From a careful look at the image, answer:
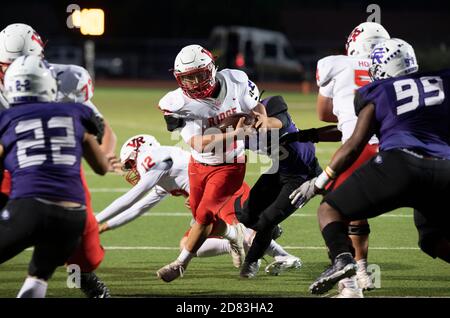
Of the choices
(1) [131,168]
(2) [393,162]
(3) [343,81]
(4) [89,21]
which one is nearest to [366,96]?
(2) [393,162]

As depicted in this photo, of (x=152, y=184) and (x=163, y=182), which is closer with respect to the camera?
(x=152, y=184)

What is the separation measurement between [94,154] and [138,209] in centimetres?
192

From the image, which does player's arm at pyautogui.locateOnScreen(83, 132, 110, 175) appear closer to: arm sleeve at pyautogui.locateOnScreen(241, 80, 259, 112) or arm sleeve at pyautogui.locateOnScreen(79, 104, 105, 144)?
arm sleeve at pyautogui.locateOnScreen(79, 104, 105, 144)

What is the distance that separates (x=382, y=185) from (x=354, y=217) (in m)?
0.27

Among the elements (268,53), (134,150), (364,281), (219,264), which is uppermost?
(134,150)

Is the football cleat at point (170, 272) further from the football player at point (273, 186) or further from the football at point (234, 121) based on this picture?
the football at point (234, 121)

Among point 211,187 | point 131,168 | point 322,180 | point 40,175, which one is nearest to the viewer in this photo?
point 40,175

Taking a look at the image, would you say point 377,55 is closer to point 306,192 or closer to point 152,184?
point 306,192

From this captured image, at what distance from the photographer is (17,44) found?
681 cm

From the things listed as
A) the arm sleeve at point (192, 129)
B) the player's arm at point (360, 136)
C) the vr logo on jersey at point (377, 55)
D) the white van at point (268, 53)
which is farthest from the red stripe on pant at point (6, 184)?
the white van at point (268, 53)

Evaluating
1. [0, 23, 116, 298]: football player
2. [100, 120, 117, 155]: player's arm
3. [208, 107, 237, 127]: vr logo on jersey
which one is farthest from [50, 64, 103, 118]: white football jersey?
[208, 107, 237, 127]: vr logo on jersey

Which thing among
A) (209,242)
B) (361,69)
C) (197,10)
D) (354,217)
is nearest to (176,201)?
(209,242)

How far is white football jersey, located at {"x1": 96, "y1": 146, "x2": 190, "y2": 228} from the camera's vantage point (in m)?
7.30

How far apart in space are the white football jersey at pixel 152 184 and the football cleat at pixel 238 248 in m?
0.55
